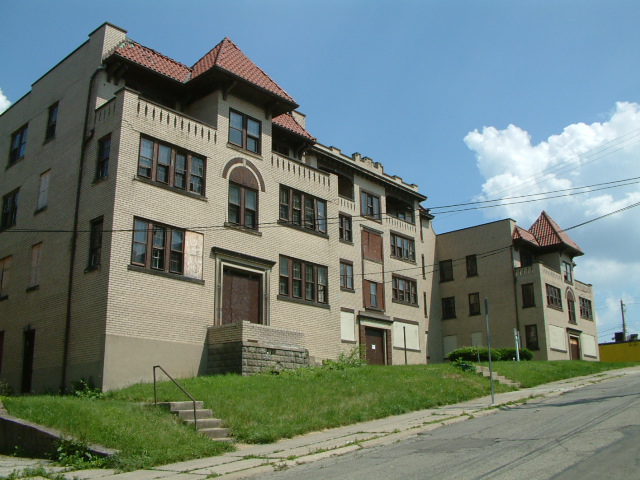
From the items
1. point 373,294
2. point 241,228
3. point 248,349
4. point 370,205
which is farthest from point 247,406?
point 370,205

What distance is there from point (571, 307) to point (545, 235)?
5.80 meters

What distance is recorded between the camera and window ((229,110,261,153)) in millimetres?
26906

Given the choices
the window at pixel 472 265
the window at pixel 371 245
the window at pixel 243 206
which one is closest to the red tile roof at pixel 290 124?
the window at pixel 243 206

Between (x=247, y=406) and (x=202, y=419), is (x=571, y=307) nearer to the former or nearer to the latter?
(x=247, y=406)

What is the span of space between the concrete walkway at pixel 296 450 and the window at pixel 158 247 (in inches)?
367

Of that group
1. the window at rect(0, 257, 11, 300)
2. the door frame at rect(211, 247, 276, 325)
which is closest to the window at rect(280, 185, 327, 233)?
the door frame at rect(211, 247, 276, 325)

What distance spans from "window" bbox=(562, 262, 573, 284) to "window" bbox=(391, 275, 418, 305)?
1440 cm

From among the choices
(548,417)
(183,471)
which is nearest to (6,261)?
(183,471)

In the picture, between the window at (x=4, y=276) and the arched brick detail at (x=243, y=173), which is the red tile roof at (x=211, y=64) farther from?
the window at (x=4, y=276)

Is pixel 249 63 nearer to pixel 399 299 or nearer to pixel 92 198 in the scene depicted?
pixel 92 198

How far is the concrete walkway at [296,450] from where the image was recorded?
36.8ft

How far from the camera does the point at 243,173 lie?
26.8 m

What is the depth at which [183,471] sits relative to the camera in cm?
1139

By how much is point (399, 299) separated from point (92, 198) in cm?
2340
